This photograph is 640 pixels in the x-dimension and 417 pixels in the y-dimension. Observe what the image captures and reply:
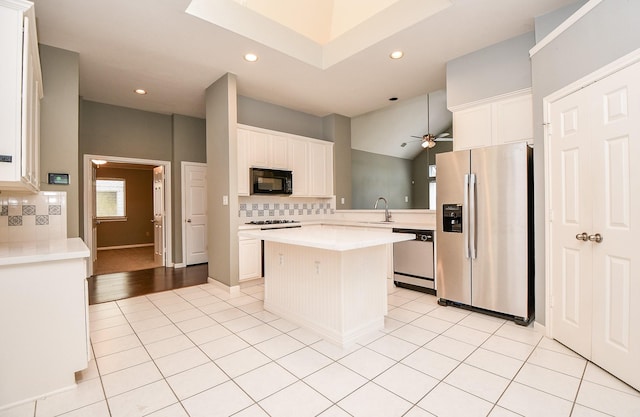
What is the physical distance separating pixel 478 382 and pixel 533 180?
1958mm

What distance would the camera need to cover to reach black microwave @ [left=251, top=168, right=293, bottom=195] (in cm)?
444

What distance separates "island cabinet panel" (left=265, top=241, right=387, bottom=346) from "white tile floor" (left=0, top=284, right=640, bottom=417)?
0.38ft

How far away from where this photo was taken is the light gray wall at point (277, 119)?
4836mm

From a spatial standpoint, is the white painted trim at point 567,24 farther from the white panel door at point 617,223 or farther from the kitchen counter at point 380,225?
the kitchen counter at point 380,225

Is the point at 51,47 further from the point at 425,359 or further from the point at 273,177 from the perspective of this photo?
the point at 425,359

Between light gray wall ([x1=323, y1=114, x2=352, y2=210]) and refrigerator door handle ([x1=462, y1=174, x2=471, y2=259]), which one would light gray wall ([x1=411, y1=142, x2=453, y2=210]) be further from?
refrigerator door handle ([x1=462, y1=174, x2=471, y2=259])

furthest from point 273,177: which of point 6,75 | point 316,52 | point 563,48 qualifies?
point 563,48

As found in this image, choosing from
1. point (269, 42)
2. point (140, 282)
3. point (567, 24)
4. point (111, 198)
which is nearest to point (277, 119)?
point (269, 42)

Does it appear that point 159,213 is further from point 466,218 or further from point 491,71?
point 491,71

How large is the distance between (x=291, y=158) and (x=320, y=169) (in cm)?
69

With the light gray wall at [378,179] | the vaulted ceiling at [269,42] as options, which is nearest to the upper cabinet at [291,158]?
the vaulted ceiling at [269,42]

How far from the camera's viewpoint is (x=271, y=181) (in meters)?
4.65

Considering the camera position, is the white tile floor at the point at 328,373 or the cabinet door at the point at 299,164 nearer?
the white tile floor at the point at 328,373

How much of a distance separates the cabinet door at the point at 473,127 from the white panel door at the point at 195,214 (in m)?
4.65
